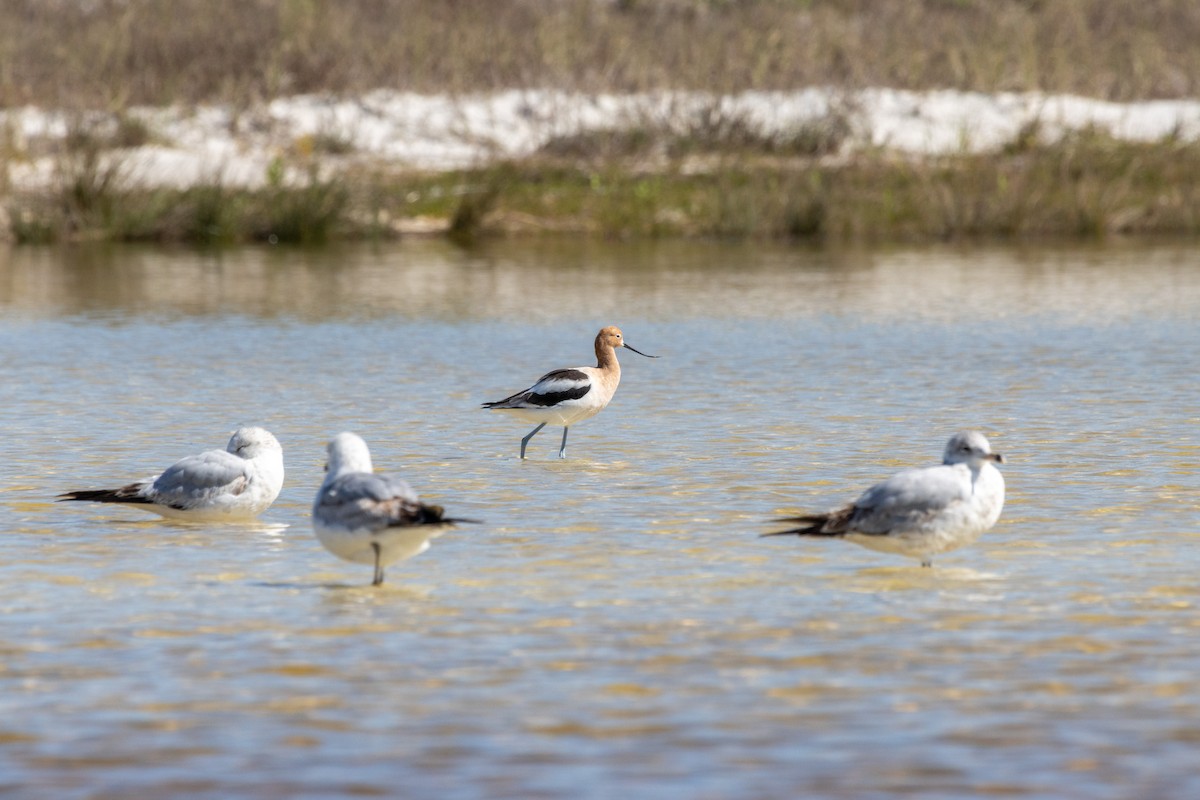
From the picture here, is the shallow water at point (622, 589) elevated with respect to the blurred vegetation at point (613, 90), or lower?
lower

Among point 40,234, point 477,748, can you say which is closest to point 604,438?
point 477,748

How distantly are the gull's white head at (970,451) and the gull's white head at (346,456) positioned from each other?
2269mm

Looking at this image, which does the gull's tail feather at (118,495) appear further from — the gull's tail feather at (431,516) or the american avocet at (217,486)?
the gull's tail feather at (431,516)

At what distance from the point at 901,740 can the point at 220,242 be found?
24410mm

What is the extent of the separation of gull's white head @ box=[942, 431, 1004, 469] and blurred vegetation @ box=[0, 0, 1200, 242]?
2156 centimetres

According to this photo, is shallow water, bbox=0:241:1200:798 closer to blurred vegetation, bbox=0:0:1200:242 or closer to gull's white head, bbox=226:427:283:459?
gull's white head, bbox=226:427:283:459

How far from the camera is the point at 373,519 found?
7.38 m

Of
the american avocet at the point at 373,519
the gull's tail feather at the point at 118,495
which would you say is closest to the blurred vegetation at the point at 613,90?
the gull's tail feather at the point at 118,495

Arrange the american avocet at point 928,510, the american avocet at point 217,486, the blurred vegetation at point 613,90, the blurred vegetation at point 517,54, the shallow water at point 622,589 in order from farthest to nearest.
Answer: the blurred vegetation at point 517,54
the blurred vegetation at point 613,90
the american avocet at point 217,486
the american avocet at point 928,510
the shallow water at point 622,589

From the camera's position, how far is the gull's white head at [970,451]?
7.85 metres

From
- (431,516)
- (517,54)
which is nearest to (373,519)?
(431,516)

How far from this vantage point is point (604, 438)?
40.9ft

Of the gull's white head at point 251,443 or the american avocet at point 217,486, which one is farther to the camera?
the gull's white head at point 251,443

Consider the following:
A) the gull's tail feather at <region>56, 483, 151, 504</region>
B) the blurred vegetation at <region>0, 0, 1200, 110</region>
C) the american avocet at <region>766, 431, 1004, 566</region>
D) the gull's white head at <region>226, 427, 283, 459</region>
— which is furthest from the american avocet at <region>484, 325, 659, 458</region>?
the blurred vegetation at <region>0, 0, 1200, 110</region>
